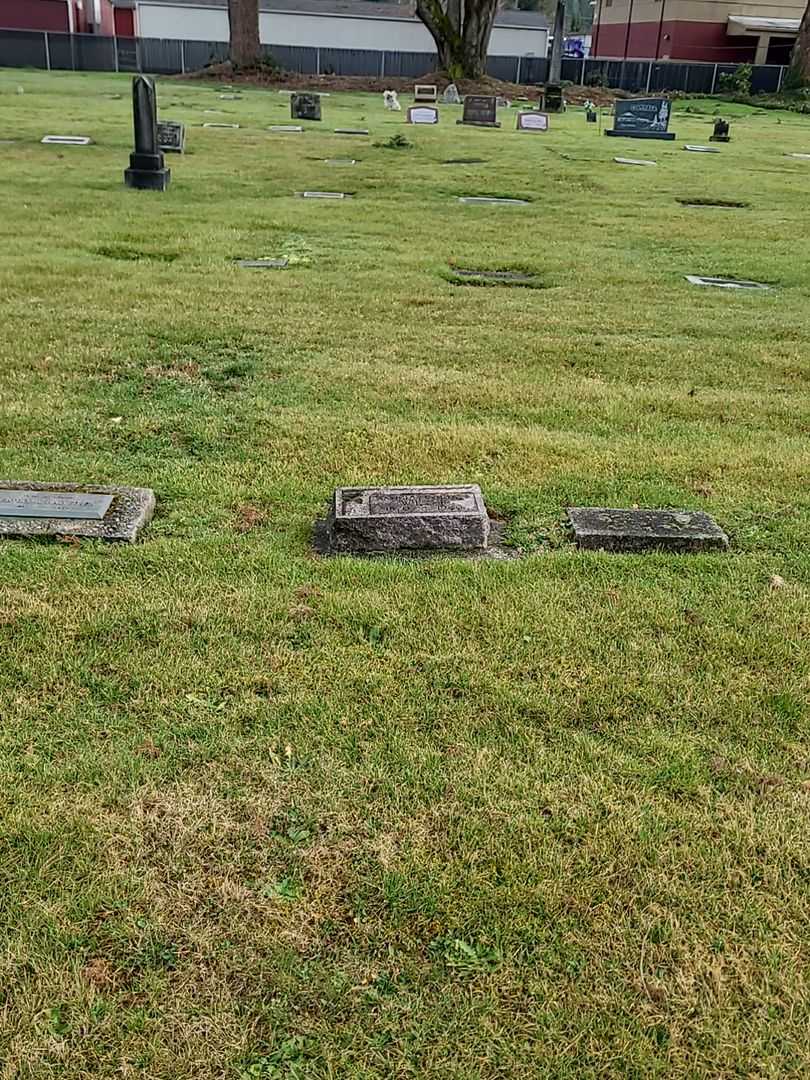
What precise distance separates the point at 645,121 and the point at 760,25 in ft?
88.7

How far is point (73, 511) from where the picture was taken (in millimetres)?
3602

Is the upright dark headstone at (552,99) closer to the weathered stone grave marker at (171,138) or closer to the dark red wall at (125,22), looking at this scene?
the weathered stone grave marker at (171,138)

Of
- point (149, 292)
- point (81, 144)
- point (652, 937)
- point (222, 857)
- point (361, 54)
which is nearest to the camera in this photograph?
point (652, 937)

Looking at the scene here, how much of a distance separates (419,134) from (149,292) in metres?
14.7

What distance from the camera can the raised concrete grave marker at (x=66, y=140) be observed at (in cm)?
1532

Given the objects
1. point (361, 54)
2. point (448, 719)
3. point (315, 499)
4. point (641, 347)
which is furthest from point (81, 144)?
point (361, 54)

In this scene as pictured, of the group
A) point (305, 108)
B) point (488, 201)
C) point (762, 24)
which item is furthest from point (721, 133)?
point (762, 24)

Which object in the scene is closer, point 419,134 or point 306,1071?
point 306,1071

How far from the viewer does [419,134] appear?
1988 cm

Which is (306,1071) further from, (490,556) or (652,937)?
(490,556)

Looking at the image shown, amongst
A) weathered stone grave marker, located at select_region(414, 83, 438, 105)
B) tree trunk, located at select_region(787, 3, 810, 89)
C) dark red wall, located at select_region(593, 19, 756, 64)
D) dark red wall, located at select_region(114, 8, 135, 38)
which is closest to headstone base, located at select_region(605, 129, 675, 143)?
weathered stone grave marker, located at select_region(414, 83, 438, 105)

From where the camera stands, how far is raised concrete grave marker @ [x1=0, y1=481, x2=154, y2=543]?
11.5 feet

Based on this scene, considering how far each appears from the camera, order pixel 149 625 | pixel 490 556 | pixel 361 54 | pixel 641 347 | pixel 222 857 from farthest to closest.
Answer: pixel 361 54, pixel 641 347, pixel 490 556, pixel 149 625, pixel 222 857

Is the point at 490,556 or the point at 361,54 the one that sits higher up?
the point at 361,54
